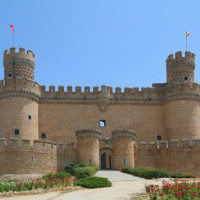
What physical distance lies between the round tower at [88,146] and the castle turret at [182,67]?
37.3ft

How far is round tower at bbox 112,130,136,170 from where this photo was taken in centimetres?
3153

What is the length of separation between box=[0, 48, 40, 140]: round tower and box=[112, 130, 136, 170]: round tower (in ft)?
25.1

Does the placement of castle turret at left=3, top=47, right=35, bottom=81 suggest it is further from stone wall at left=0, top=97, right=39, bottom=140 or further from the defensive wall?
the defensive wall

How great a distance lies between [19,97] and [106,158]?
9744mm

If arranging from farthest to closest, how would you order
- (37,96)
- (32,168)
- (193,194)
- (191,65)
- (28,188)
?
(191,65), (37,96), (32,168), (28,188), (193,194)

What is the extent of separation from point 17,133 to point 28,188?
48.5ft

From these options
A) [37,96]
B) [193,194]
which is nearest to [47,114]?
[37,96]

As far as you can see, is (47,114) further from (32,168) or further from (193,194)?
(193,194)

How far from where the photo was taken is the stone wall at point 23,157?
27.5m

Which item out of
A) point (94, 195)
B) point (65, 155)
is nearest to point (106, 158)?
point (65, 155)

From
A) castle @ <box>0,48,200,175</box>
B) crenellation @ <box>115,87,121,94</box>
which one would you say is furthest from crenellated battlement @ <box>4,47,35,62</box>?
crenellation @ <box>115,87,121,94</box>

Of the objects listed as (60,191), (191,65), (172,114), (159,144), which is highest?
(191,65)

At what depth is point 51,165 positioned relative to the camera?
97.0 ft

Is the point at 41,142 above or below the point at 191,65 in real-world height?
below
